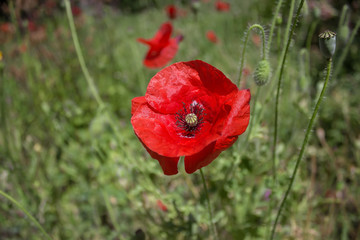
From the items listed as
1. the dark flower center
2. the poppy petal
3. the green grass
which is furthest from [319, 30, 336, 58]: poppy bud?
the poppy petal

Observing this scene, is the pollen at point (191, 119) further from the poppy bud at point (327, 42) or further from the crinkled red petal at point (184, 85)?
the poppy bud at point (327, 42)

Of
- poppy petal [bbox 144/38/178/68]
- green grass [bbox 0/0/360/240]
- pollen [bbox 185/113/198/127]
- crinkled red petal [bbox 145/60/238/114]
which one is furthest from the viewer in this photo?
poppy petal [bbox 144/38/178/68]

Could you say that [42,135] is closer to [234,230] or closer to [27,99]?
[27,99]

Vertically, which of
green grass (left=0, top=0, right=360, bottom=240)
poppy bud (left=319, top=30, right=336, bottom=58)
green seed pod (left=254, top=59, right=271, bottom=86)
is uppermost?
poppy bud (left=319, top=30, right=336, bottom=58)

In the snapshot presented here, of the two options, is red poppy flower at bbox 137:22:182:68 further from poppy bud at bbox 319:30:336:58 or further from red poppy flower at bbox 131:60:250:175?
poppy bud at bbox 319:30:336:58

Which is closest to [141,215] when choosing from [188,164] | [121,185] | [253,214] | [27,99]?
[121,185]

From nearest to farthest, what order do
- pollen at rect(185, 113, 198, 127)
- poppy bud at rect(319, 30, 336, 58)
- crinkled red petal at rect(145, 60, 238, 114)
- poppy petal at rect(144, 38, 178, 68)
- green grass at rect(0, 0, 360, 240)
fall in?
poppy bud at rect(319, 30, 336, 58)
crinkled red petal at rect(145, 60, 238, 114)
pollen at rect(185, 113, 198, 127)
green grass at rect(0, 0, 360, 240)
poppy petal at rect(144, 38, 178, 68)

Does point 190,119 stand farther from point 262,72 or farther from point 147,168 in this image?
point 147,168
